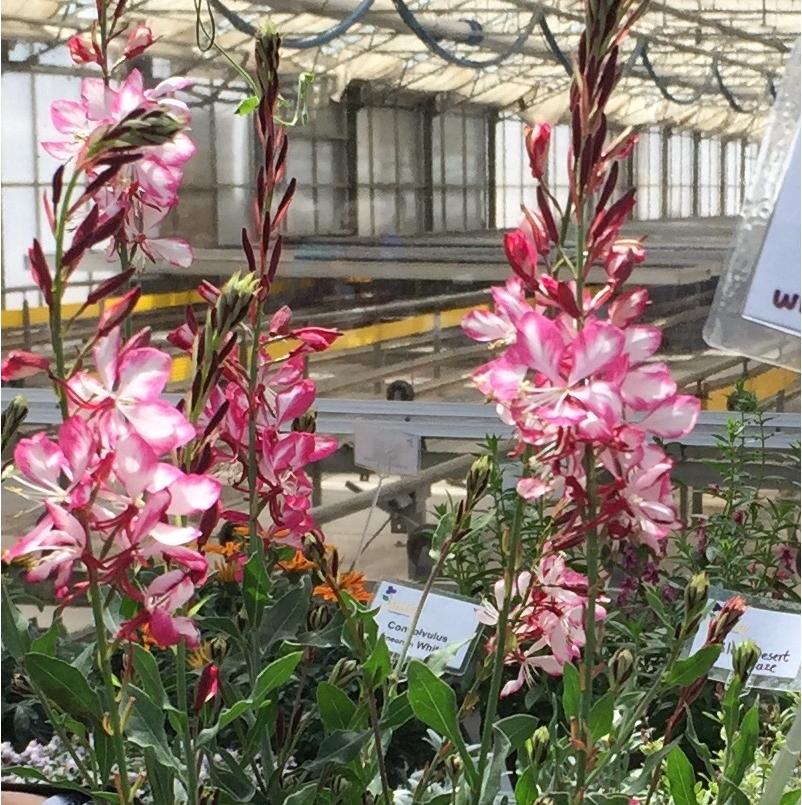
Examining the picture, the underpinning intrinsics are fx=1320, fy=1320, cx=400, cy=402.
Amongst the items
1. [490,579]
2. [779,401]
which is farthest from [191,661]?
[779,401]

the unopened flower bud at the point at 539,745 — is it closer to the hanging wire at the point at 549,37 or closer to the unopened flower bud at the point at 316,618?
the unopened flower bud at the point at 316,618

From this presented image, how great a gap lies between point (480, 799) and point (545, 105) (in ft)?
4.78

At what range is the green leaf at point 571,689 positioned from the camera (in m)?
0.65

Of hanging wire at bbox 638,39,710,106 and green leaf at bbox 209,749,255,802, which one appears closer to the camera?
green leaf at bbox 209,749,255,802

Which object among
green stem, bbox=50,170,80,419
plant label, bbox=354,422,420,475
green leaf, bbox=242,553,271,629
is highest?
green stem, bbox=50,170,80,419

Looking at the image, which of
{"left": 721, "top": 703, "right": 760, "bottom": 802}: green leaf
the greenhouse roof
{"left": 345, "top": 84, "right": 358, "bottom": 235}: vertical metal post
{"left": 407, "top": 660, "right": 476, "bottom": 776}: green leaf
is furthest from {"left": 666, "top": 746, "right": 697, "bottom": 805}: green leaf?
{"left": 345, "top": 84, "right": 358, "bottom": 235}: vertical metal post

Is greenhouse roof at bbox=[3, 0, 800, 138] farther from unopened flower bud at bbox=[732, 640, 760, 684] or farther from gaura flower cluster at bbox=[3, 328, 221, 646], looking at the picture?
gaura flower cluster at bbox=[3, 328, 221, 646]

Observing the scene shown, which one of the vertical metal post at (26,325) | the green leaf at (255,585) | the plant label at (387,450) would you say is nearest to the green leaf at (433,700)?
the green leaf at (255,585)

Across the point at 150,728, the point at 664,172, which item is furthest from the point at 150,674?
the point at 664,172

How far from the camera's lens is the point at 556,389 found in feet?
1.93

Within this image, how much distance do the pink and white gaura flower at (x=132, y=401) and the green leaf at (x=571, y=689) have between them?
237mm

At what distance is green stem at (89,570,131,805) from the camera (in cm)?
57

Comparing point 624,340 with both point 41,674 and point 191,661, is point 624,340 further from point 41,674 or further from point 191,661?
point 191,661

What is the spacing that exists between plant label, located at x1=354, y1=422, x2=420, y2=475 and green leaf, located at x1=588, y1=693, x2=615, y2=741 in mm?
1141
